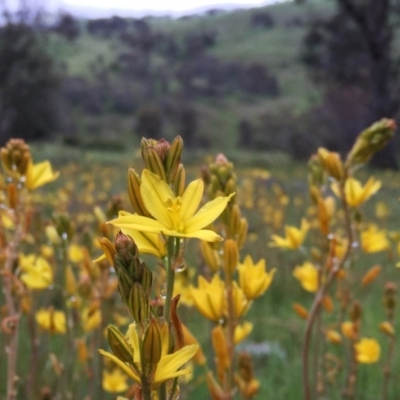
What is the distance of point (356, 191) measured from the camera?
1.37 meters

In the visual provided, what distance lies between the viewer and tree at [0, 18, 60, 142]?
2306cm

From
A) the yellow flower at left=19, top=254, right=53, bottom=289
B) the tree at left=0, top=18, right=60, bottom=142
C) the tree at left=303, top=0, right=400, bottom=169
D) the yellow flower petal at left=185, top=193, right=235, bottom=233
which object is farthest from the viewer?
the tree at left=0, top=18, right=60, bottom=142

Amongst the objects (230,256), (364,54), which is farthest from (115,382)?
(364,54)

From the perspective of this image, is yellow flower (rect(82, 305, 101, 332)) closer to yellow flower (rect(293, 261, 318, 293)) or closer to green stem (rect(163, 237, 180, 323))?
yellow flower (rect(293, 261, 318, 293))

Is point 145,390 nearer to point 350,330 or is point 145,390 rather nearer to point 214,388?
point 214,388

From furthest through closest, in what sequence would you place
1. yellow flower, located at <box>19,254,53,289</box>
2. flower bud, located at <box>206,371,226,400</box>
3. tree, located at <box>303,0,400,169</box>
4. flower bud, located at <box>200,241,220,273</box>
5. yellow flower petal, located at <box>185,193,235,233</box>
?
1. tree, located at <box>303,0,400,169</box>
2. yellow flower, located at <box>19,254,53,289</box>
3. flower bud, located at <box>200,241,220,273</box>
4. flower bud, located at <box>206,371,226,400</box>
5. yellow flower petal, located at <box>185,193,235,233</box>

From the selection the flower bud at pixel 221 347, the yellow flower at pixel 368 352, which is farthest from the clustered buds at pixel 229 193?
the yellow flower at pixel 368 352

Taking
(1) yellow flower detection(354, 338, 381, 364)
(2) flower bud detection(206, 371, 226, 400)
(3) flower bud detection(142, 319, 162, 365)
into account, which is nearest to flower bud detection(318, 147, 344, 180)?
(2) flower bud detection(206, 371, 226, 400)

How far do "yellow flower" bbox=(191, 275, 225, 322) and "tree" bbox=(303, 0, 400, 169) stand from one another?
1569 cm

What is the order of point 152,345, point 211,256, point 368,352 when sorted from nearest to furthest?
point 152,345
point 211,256
point 368,352

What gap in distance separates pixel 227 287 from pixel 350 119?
20.6 meters

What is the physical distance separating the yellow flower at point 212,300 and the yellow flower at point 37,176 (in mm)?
480

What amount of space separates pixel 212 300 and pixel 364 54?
20197 mm

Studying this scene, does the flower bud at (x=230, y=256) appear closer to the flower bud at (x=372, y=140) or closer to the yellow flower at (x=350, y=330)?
the flower bud at (x=372, y=140)
